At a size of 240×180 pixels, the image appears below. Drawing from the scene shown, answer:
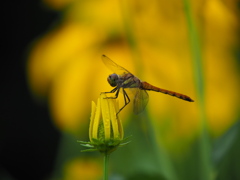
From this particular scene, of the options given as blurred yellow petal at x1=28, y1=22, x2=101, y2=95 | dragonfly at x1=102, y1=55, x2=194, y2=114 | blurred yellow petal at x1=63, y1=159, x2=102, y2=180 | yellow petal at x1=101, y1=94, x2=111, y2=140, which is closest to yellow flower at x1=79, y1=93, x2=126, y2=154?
yellow petal at x1=101, y1=94, x2=111, y2=140

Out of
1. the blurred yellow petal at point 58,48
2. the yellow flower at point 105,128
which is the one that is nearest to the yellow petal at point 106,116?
the yellow flower at point 105,128

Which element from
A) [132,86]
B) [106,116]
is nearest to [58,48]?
[132,86]

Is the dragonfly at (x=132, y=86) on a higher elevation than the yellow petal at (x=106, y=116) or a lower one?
higher

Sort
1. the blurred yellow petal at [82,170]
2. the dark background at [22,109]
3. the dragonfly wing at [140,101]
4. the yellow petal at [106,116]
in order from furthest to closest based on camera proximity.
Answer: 1. the dark background at [22,109]
2. the blurred yellow petal at [82,170]
3. the dragonfly wing at [140,101]
4. the yellow petal at [106,116]

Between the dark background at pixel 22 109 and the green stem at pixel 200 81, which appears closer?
the green stem at pixel 200 81

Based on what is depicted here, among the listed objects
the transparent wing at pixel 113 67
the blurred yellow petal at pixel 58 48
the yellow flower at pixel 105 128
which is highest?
the blurred yellow petal at pixel 58 48

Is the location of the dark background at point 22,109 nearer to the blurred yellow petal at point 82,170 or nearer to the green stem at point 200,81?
the blurred yellow petal at point 82,170

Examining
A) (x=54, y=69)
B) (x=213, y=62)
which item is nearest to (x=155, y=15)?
(x=213, y=62)
